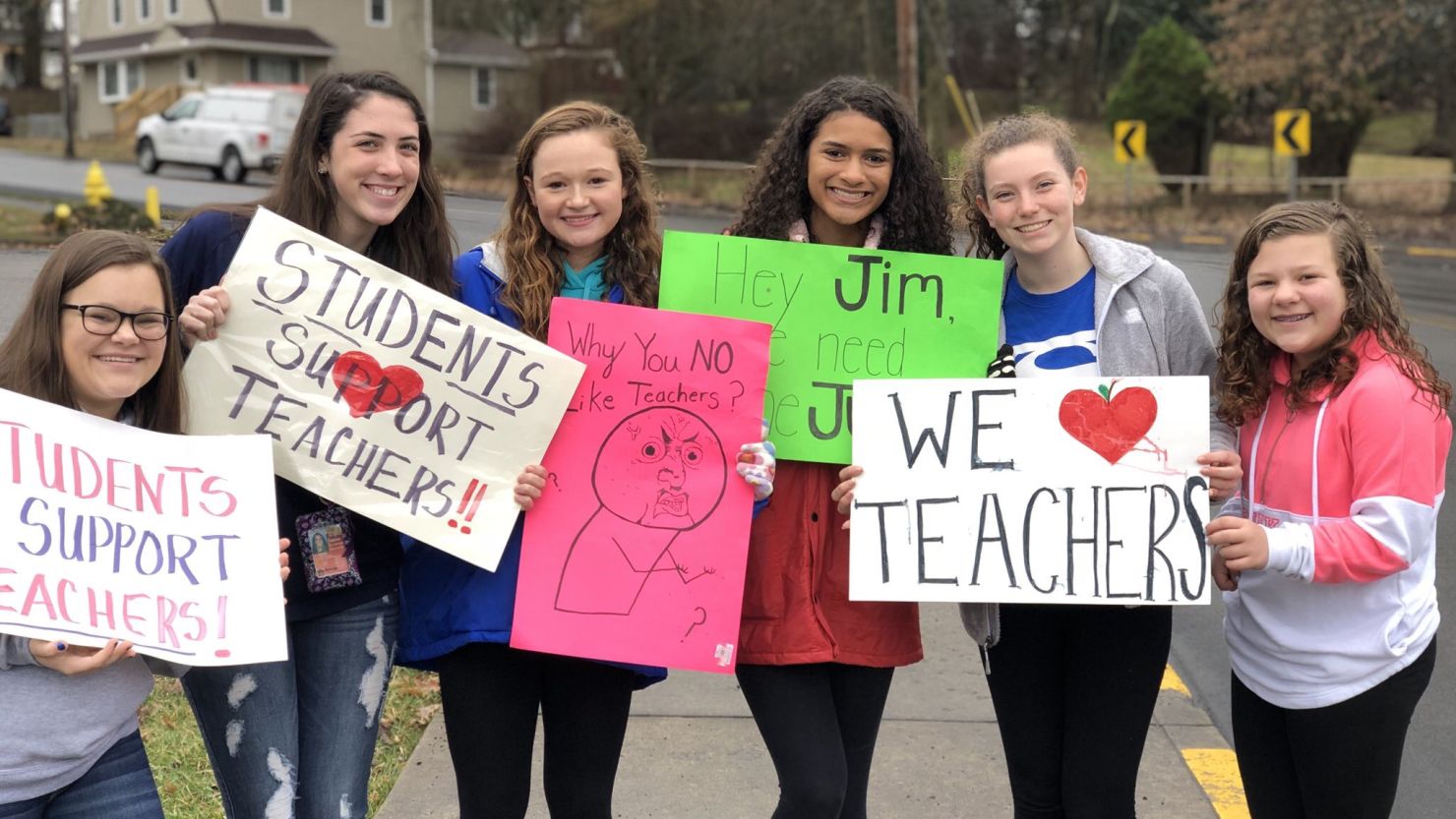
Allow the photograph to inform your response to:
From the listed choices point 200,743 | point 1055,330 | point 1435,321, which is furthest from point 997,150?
point 200,743

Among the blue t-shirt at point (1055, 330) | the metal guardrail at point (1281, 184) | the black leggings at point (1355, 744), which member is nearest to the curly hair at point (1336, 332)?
the blue t-shirt at point (1055, 330)

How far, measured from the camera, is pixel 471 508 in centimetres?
275

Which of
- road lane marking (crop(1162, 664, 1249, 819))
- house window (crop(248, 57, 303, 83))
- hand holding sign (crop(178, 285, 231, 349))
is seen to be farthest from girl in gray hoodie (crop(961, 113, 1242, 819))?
house window (crop(248, 57, 303, 83))

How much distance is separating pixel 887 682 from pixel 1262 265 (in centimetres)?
116

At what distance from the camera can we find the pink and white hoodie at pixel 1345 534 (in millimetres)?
2471

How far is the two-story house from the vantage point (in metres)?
7.68

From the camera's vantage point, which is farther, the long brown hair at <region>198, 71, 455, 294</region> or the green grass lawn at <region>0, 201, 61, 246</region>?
the green grass lawn at <region>0, 201, 61, 246</region>

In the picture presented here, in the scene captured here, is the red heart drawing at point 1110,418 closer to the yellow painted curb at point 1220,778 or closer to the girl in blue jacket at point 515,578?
the girl in blue jacket at point 515,578

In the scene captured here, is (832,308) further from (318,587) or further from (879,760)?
(879,760)

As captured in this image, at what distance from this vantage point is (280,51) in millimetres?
11203

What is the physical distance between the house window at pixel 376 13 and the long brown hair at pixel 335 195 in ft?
16.4

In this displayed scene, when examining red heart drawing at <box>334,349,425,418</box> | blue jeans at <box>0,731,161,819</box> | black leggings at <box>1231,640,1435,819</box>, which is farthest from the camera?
red heart drawing at <box>334,349,425,418</box>

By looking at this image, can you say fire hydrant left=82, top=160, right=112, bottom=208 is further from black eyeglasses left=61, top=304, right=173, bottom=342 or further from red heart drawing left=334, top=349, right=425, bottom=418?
black eyeglasses left=61, top=304, right=173, bottom=342

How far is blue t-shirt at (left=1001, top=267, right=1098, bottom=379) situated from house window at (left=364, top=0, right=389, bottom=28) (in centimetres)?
555
